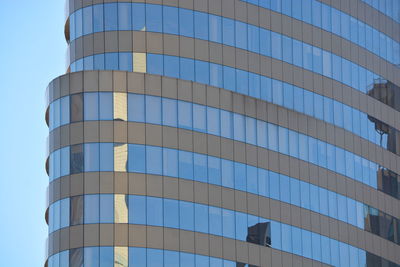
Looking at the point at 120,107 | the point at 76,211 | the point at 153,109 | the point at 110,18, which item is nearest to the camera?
the point at 76,211

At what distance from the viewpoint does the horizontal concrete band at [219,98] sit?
9919 centimetres

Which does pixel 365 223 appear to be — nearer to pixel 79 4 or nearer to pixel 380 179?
pixel 380 179

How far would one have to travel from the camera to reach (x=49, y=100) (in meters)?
101

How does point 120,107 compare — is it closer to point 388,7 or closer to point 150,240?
point 150,240

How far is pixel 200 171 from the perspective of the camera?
10000cm

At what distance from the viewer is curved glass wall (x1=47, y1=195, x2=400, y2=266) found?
96.9 metres

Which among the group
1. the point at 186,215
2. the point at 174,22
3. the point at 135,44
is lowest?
the point at 186,215

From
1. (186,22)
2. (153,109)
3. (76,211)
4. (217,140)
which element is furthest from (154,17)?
(76,211)

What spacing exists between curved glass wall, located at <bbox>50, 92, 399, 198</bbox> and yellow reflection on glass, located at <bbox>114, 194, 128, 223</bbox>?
4471 millimetres

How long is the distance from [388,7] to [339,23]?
290 inches

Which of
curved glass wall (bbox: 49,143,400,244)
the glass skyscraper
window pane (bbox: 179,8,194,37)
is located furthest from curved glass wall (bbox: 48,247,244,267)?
window pane (bbox: 179,8,194,37)

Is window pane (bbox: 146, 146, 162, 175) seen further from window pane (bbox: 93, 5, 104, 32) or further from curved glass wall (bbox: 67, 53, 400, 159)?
window pane (bbox: 93, 5, 104, 32)

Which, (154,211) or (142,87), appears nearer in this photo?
(154,211)

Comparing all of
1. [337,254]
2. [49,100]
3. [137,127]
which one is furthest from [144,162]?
[337,254]
